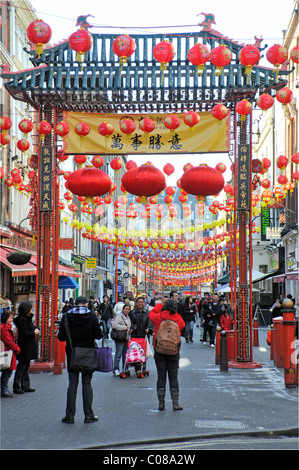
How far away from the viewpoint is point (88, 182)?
1400 cm

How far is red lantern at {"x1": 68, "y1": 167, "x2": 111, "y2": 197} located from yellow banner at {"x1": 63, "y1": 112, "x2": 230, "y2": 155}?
292 cm

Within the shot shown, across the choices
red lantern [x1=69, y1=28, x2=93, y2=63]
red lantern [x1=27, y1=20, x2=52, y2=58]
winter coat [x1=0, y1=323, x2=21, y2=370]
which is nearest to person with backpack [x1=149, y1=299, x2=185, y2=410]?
winter coat [x1=0, y1=323, x2=21, y2=370]

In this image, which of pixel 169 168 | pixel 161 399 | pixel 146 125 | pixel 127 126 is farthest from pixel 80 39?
pixel 169 168

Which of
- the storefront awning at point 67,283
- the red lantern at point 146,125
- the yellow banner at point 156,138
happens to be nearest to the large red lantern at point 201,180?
the red lantern at point 146,125

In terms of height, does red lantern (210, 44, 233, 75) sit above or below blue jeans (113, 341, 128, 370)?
above

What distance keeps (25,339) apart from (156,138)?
21.7 ft

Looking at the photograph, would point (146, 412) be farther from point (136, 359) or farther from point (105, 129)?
point (105, 129)

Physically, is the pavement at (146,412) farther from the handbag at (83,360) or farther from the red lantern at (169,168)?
the red lantern at (169,168)

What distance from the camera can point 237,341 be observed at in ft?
55.5

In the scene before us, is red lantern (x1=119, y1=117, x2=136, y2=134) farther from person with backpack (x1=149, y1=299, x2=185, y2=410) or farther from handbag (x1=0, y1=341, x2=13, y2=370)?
handbag (x1=0, y1=341, x2=13, y2=370)

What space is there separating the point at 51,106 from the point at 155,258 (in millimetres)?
36800

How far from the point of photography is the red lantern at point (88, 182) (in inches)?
552

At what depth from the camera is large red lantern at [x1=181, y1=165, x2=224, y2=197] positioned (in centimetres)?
1355

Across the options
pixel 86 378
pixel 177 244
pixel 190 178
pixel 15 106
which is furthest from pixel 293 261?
pixel 86 378
